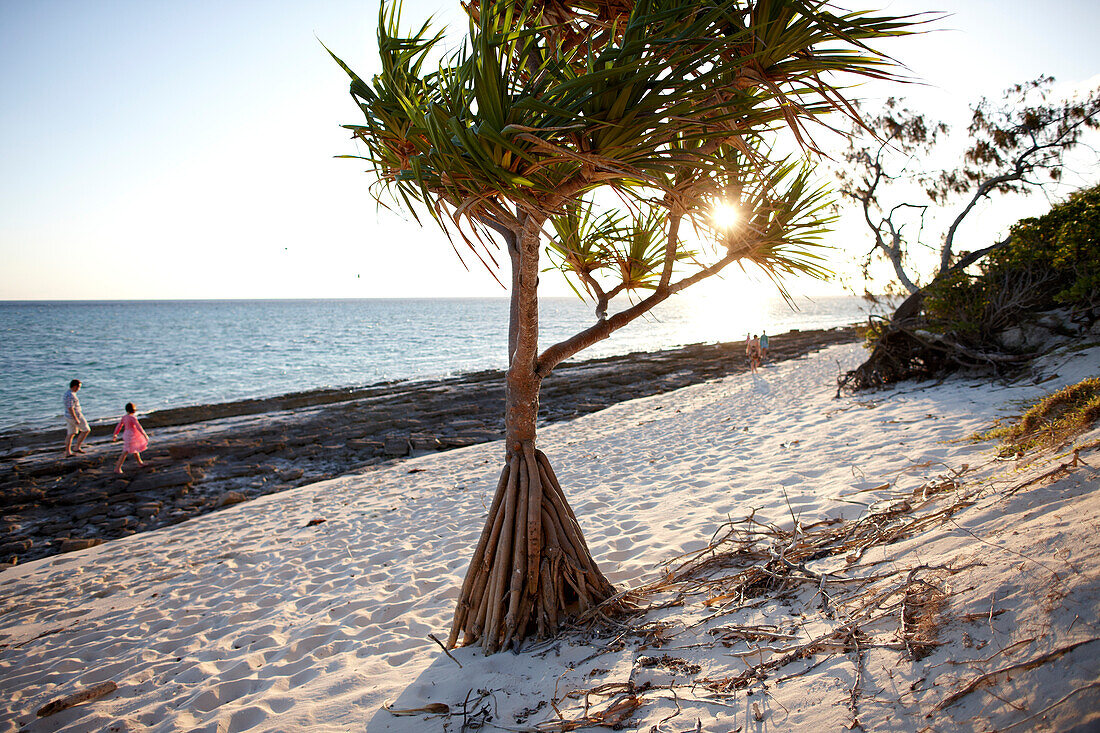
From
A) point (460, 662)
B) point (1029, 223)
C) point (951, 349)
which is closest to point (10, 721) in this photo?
point (460, 662)

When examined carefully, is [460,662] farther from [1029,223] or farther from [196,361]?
[196,361]

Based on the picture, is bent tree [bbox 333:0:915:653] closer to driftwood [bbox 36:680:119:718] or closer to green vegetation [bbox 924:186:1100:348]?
driftwood [bbox 36:680:119:718]

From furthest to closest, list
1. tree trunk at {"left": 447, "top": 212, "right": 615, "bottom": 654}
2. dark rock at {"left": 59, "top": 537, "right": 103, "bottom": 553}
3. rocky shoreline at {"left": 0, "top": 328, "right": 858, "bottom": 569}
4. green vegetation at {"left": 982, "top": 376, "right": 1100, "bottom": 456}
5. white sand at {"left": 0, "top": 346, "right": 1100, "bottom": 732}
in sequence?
rocky shoreline at {"left": 0, "top": 328, "right": 858, "bottom": 569} < dark rock at {"left": 59, "top": 537, "right": 103, "bottom": 553} < green vegetation at {"left": 982, "top": 376, "right": 1100, "bottom": 456} < tree trunk at {"left": 447, "top": 212, "right": 615, "bottom": 654} < white sand at {"left": 0, "top": 346, "right": 1100, "bottom": 732}

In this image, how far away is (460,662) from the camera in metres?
2.89

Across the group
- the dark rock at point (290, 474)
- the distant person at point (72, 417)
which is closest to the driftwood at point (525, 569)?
the dark rock at point (290, 474)

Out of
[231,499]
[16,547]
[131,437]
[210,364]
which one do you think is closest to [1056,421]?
[231,499]

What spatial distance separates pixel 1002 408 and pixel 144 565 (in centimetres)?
900

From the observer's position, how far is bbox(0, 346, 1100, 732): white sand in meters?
1.75

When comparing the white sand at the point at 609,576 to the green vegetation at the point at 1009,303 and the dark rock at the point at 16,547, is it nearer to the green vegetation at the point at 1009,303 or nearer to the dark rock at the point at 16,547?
the green vegetation at the point at 1009,303

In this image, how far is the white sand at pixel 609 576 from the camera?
A: 5.74 ft

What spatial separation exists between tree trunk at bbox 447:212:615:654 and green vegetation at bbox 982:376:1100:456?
2973 millimetres

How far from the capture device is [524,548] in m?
2.98

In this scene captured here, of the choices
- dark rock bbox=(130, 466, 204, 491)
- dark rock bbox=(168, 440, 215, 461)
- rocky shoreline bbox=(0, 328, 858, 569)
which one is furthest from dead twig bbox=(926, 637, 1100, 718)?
dark rock bbox=(168, 440, 215, 461)

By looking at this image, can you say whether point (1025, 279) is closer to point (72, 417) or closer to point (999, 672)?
point (999, 672)
